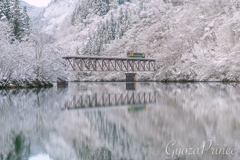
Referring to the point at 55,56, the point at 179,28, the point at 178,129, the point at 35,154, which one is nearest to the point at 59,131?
the point at 35,154

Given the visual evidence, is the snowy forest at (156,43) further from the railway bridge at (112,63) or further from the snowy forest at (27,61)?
the railway bridge at (112,63)

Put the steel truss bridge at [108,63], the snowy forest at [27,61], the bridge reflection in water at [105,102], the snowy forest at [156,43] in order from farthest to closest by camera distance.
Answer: the steel truss bridge at [108,63] → the snowy forest at [156,43] → the snowy forest at [27,61] → the bridge reflection in water at [105,102]

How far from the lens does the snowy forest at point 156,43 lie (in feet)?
130

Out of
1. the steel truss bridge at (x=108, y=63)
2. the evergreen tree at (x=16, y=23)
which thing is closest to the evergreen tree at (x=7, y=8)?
the evergreen tree at (x=16, y=23)

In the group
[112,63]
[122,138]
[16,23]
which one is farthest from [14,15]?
[122,138]

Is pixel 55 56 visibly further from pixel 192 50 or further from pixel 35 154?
pixel 35 154

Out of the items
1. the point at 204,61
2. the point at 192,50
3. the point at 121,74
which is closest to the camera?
the point at 204,61

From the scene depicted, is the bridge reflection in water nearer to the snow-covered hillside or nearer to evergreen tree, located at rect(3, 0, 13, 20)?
the snow-covered hillside

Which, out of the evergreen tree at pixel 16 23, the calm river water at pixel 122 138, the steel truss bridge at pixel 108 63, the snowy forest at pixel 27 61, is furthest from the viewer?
the steel truss bridge at pixel 108 63

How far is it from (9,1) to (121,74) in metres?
37.8

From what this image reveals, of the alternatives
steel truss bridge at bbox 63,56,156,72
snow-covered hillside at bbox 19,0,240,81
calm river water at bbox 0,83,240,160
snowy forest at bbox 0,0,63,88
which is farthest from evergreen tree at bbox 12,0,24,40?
calm river water at bbox 0,83,240,160

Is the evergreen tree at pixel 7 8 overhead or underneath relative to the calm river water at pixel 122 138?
overhead

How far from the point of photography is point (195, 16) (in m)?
66.1

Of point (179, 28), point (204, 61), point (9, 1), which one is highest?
point (9, 1)
